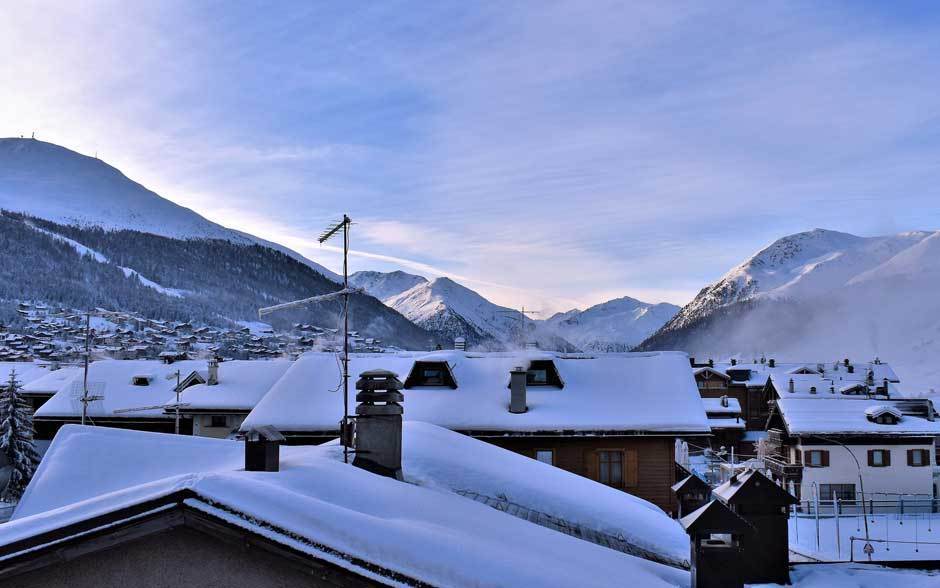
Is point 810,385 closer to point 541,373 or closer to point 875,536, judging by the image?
point 875,536

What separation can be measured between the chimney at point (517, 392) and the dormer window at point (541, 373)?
6.69 ft

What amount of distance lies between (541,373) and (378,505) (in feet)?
67.2

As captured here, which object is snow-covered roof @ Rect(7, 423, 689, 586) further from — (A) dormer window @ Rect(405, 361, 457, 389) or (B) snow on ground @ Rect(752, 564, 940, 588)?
(A) dormer window @ Rect(405, 361, 457, 389)

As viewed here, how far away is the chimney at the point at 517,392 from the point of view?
→ 83.4 ft

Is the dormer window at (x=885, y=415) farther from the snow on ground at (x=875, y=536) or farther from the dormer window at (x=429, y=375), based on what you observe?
the dormer window at (x=429, y=375)

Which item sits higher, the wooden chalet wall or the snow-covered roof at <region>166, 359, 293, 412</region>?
the snow-covered roof at <region>166, 359, 293, 412</region>

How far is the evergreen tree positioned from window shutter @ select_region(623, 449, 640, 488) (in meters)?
29.5

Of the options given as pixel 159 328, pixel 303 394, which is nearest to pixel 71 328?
pixel 159 328

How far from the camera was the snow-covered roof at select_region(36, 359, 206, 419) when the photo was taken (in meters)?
42.8

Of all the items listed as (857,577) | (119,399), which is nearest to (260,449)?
(857,577)

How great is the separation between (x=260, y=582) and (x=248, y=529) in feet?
1.88

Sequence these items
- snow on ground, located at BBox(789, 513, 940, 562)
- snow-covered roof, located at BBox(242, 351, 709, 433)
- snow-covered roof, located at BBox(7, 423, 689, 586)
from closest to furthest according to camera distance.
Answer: snow-covered roof, located at BBox(7, 423, 689, 586)
snow on ground, located at BBox(789, 513, 940, 562)
snow-covered roof, located at BBox(242, 351, 709, 433)

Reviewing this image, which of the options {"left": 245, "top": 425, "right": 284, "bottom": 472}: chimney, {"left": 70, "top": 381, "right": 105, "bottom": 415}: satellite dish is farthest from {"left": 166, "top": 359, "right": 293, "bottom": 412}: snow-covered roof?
{"left": 245, "top": 425, "right": 284, "bottom": 472}: chimney

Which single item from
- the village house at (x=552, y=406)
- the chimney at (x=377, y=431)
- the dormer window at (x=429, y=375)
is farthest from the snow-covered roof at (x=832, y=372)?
the chimney at (x=377, y=431)
